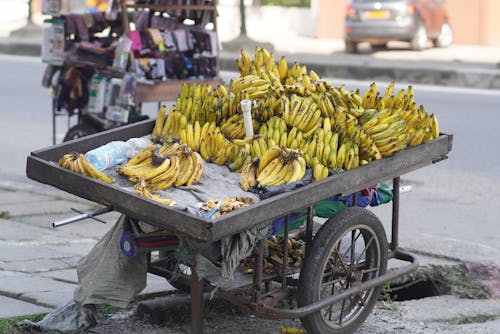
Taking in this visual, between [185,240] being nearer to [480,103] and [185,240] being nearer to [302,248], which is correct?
[302,248]

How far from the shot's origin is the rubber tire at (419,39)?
1897cm

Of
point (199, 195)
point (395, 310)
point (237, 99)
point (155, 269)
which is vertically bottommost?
point (395, 310)

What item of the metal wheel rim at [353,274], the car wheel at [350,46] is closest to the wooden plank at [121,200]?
the metal wheel rim at [353,274]

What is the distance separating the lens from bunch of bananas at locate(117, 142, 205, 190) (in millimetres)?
4422

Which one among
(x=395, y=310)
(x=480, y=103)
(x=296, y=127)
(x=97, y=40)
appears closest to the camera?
(x=296, y=127)

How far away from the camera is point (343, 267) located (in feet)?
15.3

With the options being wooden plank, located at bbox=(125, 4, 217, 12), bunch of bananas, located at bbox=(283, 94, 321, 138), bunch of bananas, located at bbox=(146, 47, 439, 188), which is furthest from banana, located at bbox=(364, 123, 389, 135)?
wooden plank, located at bbox=(125, 4, 217, 12)

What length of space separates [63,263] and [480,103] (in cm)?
822

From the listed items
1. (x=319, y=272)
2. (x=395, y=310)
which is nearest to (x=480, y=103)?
(x=395, y=310)

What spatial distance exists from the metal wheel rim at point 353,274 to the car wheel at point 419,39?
14.5 metres

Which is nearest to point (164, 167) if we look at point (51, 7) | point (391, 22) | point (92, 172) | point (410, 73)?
point (92, 172)

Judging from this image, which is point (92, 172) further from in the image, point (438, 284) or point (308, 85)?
point (438, 284)

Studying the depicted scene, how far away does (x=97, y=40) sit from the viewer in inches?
353

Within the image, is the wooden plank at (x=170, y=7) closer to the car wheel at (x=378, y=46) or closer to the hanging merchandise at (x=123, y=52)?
the hanging merchandise at (x=123, y=52)
